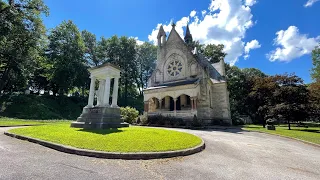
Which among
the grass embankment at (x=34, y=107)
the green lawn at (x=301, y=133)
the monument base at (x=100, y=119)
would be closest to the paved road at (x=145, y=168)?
the monument base at (x=100, y=119)

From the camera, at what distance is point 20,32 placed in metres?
20.9

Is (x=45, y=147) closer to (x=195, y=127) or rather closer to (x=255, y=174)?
(x=255, y=174)

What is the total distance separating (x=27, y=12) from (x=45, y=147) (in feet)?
76.3

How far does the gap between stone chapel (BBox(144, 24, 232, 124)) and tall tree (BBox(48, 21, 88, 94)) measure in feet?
52.9

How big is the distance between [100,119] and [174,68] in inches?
677

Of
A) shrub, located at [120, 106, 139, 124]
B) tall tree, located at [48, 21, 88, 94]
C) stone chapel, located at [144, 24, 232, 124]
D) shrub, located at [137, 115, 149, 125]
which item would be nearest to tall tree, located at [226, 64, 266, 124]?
stone chapel, located at [144, 24, 232, 124]

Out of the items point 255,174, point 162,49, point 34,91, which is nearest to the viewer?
point 255,174

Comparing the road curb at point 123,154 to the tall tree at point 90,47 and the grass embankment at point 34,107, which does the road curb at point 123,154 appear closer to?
the grass embankment at point 34,107

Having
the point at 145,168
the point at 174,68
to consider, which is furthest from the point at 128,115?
the point at 145,168

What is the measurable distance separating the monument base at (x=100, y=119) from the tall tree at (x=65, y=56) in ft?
76.2

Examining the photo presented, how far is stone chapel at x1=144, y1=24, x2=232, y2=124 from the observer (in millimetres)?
21547

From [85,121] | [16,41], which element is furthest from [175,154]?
[16,41]

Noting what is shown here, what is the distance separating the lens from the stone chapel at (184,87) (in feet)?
70.7

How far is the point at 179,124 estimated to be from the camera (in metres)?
18.9
